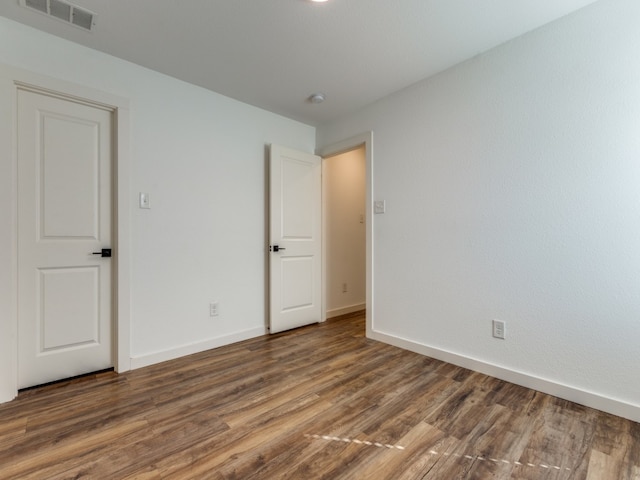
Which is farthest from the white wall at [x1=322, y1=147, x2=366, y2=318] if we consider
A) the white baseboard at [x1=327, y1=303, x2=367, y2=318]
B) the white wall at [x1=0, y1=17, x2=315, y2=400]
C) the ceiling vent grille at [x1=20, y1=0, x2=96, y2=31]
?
the ceiling vent grille at [x1=20, y1=0, x2=96, y2=31]

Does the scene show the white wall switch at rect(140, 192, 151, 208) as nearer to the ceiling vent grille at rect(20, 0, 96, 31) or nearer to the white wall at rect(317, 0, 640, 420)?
the ceiling vent grille at rect(20, 0, 96, 31)

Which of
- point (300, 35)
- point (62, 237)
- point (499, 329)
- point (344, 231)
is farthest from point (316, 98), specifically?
point (499, 329)

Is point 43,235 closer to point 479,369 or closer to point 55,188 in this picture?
point 55,188

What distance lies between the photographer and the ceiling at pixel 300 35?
5.82ft

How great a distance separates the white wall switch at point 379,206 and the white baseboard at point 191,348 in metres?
1.68

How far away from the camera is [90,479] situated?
48.1 inches

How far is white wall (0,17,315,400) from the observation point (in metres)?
1.93

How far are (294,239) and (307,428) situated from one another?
2.01 m

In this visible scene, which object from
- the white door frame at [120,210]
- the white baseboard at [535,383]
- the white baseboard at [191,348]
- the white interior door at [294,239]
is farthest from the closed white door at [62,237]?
the white baseboard at [535,383]

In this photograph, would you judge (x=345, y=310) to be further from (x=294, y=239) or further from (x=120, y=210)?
(x=120, y=210)

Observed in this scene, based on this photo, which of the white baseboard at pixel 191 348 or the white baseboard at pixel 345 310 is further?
the white baseboard at pixel 345 310

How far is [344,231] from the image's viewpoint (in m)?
3.97

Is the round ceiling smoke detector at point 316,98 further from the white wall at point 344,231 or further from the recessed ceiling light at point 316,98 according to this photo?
the white wall at point 344,231

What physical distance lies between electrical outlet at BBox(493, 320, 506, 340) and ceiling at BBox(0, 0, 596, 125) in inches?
78.2
